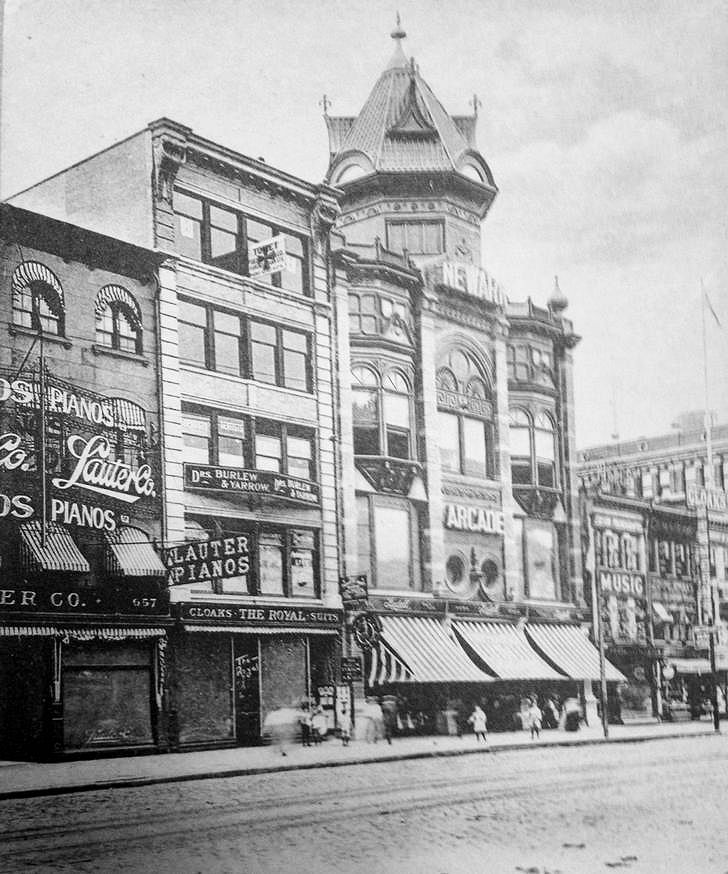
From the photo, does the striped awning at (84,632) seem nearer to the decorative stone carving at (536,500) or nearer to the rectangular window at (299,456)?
the rectangular window at (299,456)

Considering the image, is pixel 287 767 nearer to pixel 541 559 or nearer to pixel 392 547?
pixel 392 547

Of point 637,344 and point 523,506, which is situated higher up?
point 637,344

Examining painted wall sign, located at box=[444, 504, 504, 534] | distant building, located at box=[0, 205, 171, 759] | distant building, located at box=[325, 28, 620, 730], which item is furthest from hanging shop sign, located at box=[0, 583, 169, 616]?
painted wall sign, located at box=[444, 504, 504, 534]

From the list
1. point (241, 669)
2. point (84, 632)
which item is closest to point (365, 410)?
point (241, 669)

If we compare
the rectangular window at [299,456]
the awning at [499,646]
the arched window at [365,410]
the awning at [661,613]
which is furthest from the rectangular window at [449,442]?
the awning at [661,613]

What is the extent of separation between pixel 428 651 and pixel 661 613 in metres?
5.02

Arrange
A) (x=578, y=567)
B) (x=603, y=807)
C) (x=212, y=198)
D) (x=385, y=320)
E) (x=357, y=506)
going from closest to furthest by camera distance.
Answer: (x=603, y=807), (x=212, y=198), (x=357, y=506), (x=385, y=320), (x=578, y=567)

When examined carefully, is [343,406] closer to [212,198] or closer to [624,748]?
[212,198]

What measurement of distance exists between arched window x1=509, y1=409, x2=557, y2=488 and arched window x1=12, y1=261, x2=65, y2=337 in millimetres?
7667

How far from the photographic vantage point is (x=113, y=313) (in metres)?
14.5

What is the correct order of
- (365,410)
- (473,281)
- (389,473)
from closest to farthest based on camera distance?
(365,410) → (389,473) → (473,281)

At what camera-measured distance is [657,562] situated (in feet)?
67.9

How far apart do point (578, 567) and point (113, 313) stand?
8955mm

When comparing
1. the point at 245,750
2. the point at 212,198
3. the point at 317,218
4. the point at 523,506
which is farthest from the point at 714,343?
the point at 245,750
